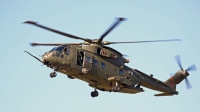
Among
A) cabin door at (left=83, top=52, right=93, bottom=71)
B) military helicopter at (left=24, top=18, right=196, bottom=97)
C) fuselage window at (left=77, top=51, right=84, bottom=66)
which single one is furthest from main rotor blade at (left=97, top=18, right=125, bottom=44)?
fuselage window at (left=77, top=51, right=84, bottom=66)

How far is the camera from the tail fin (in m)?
35.4

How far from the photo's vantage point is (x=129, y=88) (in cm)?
3127

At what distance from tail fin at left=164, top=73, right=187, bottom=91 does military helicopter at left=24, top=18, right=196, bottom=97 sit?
2601 mm

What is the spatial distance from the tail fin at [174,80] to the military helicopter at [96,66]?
2.60 meters

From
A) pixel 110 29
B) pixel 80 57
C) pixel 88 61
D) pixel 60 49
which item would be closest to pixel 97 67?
pixel 88 61

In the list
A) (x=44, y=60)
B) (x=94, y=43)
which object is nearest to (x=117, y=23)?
(x=94, y=43)

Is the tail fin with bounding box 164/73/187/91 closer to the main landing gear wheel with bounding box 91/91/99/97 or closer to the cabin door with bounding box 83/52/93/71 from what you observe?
the main landing gear wheel with bounding box 91/91/99/97

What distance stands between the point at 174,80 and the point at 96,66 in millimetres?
10047

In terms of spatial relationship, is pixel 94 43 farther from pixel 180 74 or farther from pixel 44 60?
pixel 180 74

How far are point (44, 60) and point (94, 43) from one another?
4.62 meters

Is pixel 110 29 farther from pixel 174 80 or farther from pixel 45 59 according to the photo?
pixel 174 80

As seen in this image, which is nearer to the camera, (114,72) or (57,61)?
(57,61)

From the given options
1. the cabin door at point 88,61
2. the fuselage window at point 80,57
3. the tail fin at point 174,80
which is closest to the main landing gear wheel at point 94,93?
the cabin door at point 88,61

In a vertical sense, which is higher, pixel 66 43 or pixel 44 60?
pixel 66 43
